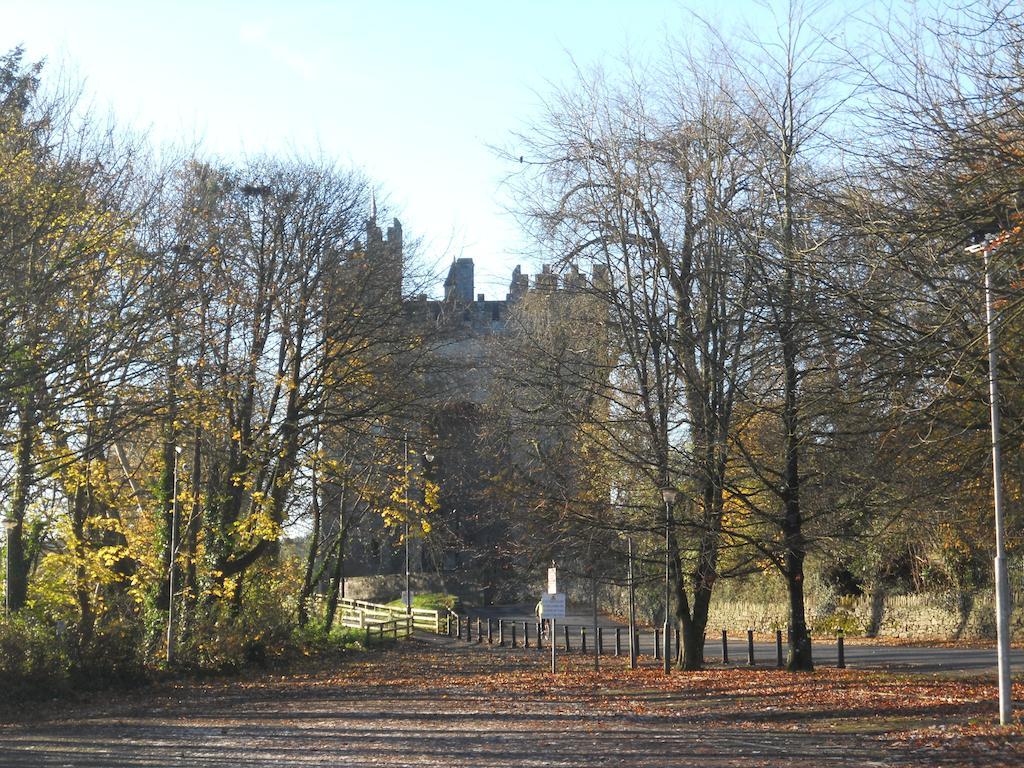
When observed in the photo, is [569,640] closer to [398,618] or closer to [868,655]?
[398,618]

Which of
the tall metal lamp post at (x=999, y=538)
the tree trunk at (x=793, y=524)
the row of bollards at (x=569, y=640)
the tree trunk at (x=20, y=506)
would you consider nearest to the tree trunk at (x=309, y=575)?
the row of bollards at (x=569, y=640)

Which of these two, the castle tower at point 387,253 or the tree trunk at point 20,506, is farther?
the castle tower at point 387,253

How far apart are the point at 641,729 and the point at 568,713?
2262 mm

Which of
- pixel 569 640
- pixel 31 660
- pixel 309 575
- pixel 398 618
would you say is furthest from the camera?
pixel 398 618

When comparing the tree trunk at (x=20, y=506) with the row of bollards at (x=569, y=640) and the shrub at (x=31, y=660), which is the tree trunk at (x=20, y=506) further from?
the row of bollards at (x=569, y=640)

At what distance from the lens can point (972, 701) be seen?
49.0 feet

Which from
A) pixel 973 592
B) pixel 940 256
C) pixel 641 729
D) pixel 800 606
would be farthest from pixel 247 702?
pixel 973 592

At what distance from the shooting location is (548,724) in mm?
15266

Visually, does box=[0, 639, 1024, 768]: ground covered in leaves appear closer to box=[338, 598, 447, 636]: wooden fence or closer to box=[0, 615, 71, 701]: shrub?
box=[0, 615, 71, 701]: shrub

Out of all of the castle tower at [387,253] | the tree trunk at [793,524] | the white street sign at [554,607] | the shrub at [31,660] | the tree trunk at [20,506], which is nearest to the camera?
the tree trunk at [20,506]

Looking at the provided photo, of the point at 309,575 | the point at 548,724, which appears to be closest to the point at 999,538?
the point at 548,724

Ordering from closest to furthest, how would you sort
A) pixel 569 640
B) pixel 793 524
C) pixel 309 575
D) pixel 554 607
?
pixel 793 524 → pixel 554 607 → pixel 569 640 → pixel 309 575

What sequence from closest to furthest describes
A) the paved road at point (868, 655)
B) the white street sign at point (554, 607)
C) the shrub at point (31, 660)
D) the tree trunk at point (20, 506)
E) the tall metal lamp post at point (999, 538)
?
the tall metal lamp post at point (999, 538) → the tree trunk at point (20, 506) → the shrub at point (31, 660) → the paved road at point (868, 655) → the white street sign at point (554, 607)

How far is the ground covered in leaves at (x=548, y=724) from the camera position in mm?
12125
